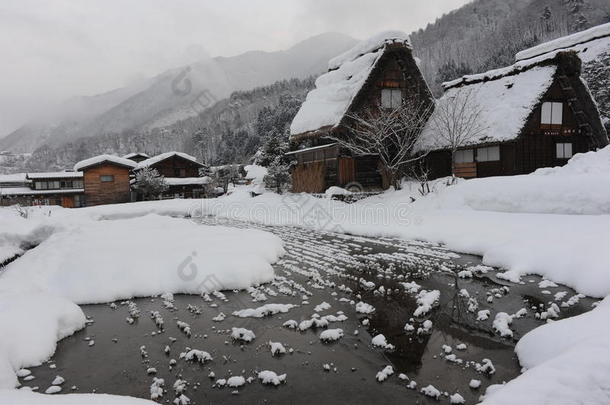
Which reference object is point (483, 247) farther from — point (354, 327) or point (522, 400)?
point (522, 400)

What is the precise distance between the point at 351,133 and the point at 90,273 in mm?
16426

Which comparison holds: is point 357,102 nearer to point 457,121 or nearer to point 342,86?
point 342,86

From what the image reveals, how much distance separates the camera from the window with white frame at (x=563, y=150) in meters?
19.6

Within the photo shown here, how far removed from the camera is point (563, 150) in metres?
19.8

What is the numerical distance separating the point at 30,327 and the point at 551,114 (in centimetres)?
2365

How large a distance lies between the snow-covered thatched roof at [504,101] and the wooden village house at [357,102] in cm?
299

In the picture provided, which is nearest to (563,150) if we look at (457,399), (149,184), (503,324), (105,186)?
(503,324)

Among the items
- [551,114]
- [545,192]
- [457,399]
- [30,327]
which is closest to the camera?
[457,399]

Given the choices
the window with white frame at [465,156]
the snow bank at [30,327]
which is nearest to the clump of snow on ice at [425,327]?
the snow bank at [30,327]

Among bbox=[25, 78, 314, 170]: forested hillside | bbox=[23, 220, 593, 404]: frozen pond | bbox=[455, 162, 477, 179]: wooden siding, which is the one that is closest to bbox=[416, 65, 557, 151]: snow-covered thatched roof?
bbox=[455, 162, 477, 179]: wooden siding

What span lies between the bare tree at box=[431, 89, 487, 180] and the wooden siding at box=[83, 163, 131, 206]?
3222 cm

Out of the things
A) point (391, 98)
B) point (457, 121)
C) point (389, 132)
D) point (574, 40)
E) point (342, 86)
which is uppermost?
point (574, 40)

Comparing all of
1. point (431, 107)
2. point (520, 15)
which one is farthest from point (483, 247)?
point (520, 15)

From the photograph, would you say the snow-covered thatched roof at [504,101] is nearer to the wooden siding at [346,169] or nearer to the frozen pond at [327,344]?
the wooden siding at [346,169]
